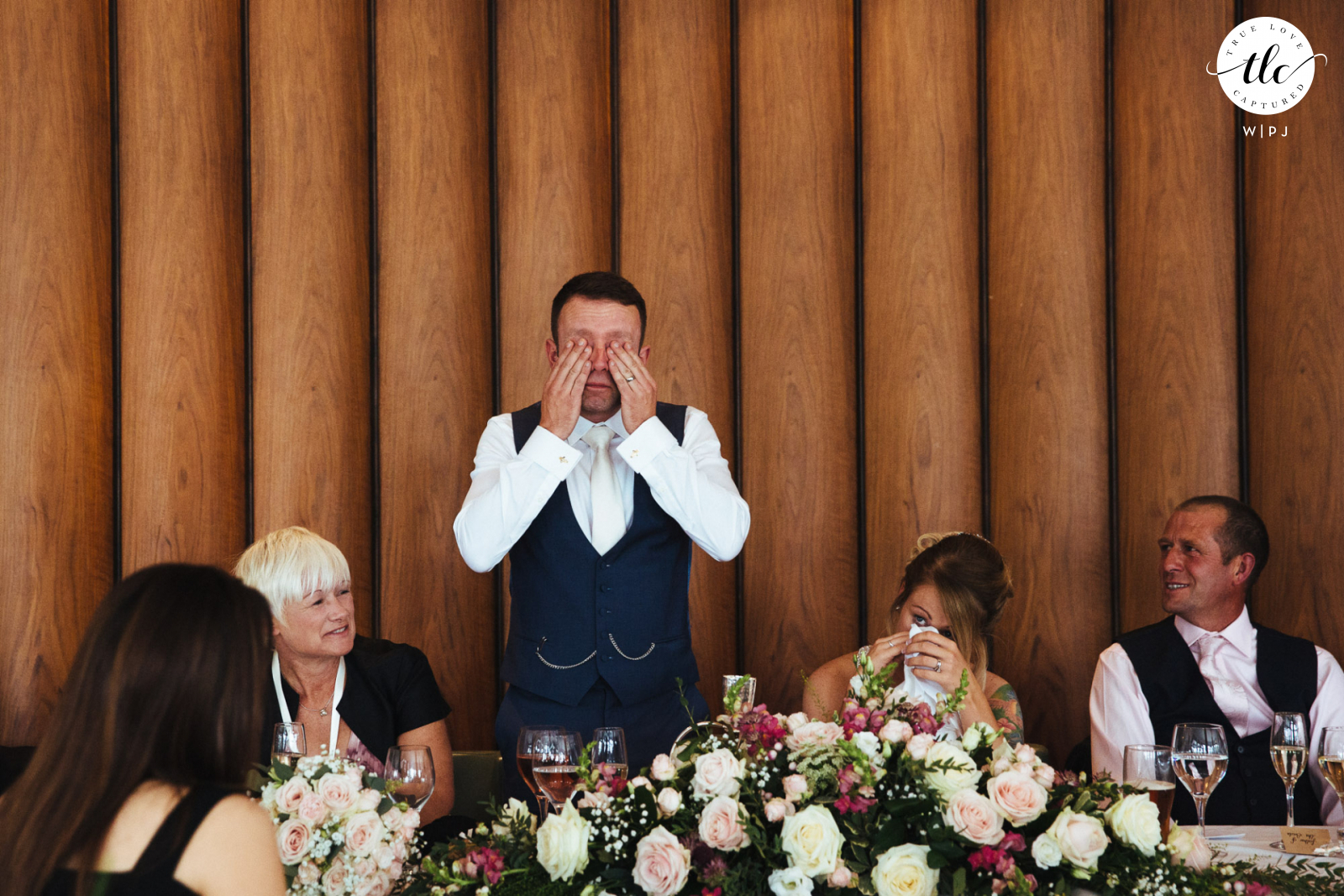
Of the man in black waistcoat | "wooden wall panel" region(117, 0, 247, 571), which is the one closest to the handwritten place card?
the man in black waistcoat

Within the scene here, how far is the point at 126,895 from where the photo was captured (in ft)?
3.99

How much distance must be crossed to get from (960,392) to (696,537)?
1.30 metres

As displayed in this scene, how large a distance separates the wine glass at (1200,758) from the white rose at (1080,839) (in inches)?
25.4

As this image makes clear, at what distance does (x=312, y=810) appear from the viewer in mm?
1458

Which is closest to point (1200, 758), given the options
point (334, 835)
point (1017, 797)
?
point (1017, 797)

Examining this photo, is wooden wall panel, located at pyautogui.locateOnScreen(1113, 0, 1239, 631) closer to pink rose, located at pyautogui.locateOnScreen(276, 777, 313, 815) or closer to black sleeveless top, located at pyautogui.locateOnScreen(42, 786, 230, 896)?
pink rose, located at pyautogui.locateOnScreen(276, 777, 313, 815)

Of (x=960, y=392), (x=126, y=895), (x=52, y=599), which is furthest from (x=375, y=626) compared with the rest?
(x=126, y=895)

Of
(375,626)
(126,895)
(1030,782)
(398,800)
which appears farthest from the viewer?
(375,626)

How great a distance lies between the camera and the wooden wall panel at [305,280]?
11.0 feet

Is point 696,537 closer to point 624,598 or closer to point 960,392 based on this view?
point 624,598

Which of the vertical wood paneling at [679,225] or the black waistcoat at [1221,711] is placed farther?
the vertical wood paneling at [679,225]

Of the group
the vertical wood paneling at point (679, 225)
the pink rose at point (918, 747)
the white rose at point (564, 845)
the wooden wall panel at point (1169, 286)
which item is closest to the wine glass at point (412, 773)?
the white rose at point (564, 845)

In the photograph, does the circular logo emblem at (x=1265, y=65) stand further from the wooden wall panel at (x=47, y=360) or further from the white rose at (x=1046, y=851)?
the wooden wall panel at (x=47, y=360)

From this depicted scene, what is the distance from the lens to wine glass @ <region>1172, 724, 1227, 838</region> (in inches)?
74.9
